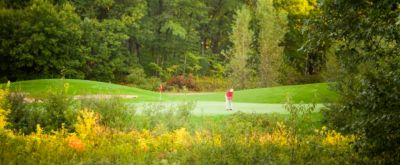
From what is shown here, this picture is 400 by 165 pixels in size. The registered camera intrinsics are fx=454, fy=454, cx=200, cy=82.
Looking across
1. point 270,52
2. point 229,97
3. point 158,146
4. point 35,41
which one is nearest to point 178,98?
point 229,97

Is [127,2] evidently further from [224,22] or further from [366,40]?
[366,40]

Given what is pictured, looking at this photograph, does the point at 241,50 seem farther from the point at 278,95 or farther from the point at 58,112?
the point at 58,112

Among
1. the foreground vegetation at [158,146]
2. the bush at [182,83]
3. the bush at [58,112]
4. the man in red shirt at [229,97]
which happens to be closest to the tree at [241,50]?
the bush at [182,83]

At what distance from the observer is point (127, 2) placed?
3566 centimetres

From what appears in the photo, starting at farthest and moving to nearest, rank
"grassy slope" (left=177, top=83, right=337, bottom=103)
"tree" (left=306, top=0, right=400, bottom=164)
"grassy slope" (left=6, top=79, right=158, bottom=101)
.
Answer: "grassy slope" (left=177, top=83, right=337, bottom=103), "grassy slope" (left=6, top=79, right=158, bottom=101), "tree" (left=306, top=0, right=400, bottom=164)

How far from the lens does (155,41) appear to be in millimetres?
38219

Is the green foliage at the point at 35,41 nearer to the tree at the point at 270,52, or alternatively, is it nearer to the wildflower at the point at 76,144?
the tree at the point at 270,52

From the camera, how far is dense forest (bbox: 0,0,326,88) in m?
25.6

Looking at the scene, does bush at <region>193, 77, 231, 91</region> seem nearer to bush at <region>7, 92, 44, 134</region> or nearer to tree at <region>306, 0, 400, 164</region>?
bush at <region>7, 92, 44, 134</region>

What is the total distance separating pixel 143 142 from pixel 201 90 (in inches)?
1049

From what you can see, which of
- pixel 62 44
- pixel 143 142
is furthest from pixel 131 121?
pixel 62 44

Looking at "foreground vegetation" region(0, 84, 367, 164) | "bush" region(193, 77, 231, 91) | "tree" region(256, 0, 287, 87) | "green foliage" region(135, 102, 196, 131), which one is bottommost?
"foreground vegetation" region(0, 84, 367, 164)

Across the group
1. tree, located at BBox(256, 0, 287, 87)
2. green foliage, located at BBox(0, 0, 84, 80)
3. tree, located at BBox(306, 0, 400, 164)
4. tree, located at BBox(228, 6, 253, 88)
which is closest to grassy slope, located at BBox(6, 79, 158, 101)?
green foliage, located at BBox(0, 0, 84, 80)

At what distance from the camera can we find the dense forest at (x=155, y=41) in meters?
25.6
